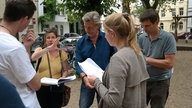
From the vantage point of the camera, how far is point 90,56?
375 centimetres

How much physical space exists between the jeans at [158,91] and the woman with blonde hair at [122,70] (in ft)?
3.80

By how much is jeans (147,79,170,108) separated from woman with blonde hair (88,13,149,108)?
1159mm

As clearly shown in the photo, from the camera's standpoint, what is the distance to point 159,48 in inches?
136

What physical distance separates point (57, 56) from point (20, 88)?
167 centimetres

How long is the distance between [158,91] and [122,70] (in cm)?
150

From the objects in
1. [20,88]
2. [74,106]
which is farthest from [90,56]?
[74,106]

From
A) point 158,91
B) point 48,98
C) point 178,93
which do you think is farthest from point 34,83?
point 178,93

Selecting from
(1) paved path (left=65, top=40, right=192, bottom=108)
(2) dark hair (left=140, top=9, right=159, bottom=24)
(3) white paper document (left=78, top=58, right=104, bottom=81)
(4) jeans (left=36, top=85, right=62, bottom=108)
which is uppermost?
(2) dark hair (left=140, top=9, right=159, bottom=24)

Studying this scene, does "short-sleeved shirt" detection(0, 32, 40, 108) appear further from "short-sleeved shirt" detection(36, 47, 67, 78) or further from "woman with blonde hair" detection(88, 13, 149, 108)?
"short-sleeved shirt" detection(36, 47, 67, 78)

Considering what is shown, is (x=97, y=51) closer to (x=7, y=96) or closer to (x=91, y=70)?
(x=91, y=70)

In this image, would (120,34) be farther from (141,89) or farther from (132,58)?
(141,89)

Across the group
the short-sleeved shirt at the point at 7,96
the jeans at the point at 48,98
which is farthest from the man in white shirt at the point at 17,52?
the jeans at the point at 48,98

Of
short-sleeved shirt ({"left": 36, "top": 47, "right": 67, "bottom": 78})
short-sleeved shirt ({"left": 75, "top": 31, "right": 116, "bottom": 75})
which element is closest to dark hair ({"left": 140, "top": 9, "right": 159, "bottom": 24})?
short-sleeved shirt ({"left": 75, "top": 31, "right": 116, "bottom": 75})

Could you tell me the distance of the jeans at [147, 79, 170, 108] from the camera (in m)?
3.60
